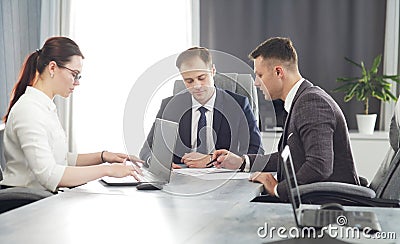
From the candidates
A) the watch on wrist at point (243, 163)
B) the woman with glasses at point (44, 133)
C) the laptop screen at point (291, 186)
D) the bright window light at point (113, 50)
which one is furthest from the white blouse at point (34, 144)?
the bright window light at point (113, 50)

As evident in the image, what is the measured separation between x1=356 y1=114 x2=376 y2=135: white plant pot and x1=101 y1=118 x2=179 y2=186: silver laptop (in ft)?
7.94

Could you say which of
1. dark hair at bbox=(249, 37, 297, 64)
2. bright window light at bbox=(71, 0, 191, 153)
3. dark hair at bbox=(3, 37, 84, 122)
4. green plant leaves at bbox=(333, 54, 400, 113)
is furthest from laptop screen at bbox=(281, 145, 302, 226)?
bright window light at bbox=(71, 0, 191, 153)

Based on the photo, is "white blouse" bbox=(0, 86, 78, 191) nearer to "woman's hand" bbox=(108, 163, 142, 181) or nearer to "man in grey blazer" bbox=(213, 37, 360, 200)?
"woman's hand" bbox=(108, 163, 142, 181)

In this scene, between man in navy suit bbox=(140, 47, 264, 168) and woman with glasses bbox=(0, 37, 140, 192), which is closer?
man in navy suit bbox=(140, 47, 264, 168)

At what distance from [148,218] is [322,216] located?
0.53m

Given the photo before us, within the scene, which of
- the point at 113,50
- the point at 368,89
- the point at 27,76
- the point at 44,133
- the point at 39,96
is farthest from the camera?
the point at 113,50

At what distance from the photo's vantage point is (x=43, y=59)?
292 cm

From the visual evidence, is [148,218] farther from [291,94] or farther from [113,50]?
[113,50]

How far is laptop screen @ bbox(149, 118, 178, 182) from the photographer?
8.17 ft

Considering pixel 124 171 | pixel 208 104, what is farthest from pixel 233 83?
pixel 124 171

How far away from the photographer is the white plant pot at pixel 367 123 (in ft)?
15.2

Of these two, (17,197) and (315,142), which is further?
(315,142)

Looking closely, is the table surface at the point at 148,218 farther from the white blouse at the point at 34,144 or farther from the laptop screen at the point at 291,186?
the white blouse at the point at 34,144

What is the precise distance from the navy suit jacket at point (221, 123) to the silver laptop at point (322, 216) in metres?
0.64
